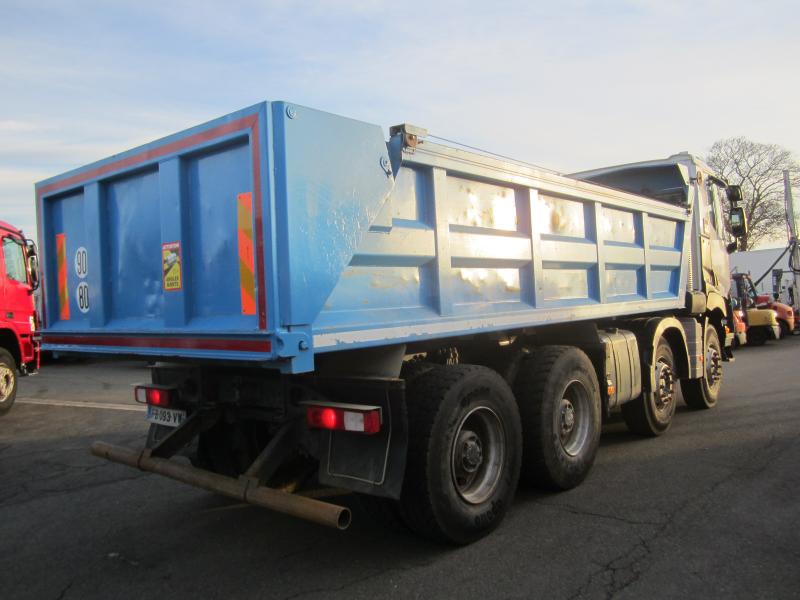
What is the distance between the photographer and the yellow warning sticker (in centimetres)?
371

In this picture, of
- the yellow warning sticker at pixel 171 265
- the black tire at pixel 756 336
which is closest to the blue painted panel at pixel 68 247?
the yellow warning sticker at pixel 171 265

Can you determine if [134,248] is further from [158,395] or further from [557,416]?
[557,416]

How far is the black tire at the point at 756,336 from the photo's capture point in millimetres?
19250

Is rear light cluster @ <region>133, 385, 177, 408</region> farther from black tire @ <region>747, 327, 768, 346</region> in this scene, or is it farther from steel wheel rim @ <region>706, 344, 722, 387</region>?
black tire @ <region>747, 327, 768, 346</region>

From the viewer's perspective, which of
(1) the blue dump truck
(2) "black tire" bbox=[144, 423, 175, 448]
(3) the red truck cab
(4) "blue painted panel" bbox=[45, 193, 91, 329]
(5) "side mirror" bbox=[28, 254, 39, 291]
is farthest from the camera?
(3) the red truck cab

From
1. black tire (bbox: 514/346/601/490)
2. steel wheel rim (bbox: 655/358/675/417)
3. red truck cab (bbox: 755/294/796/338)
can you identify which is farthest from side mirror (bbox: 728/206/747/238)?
red truck cab (bbox: 755/294/796/338)

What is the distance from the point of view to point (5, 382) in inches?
378

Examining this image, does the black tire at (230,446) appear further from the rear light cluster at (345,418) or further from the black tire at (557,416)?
the black tire at (557,416)

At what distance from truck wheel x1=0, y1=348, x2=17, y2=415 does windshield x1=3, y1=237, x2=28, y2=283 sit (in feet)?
3.91

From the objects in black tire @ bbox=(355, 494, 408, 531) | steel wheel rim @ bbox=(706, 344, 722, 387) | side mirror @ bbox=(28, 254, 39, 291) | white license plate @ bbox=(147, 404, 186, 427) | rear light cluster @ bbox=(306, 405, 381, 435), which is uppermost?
side mirror @ bbox=(28, 254, 39, 291)

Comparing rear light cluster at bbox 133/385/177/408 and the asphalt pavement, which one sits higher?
rear light cluster at bbox 133/385/177/408

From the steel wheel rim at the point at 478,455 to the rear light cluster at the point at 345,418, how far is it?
69 centimetres

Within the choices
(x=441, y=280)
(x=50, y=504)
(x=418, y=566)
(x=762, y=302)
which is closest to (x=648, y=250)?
(x=441, y=280)

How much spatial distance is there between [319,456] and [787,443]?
5028 millimetres
